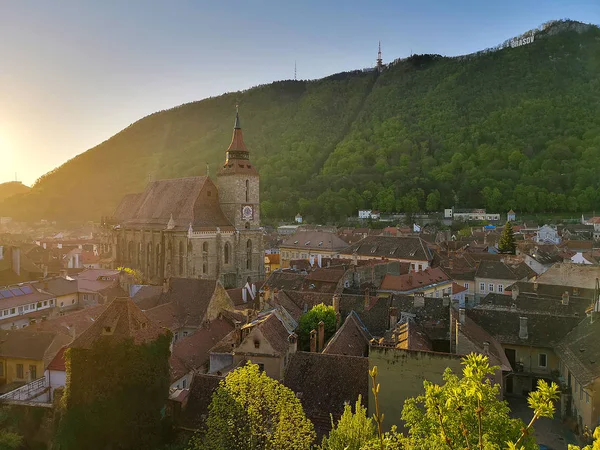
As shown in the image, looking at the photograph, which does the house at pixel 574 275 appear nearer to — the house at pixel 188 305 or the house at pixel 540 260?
the house at pixel 540 260

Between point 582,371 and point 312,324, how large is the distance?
15489 millimetres

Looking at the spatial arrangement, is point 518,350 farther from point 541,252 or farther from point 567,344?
point 541,252

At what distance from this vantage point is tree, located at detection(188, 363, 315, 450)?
17438 mm

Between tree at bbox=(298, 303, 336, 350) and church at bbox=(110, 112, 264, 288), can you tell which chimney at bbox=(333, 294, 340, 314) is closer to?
tree at bbox=(298, 303, 336, 350)

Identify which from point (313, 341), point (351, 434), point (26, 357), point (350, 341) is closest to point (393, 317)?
point (350, 341)

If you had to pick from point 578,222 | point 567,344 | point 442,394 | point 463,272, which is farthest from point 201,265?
point 578,222

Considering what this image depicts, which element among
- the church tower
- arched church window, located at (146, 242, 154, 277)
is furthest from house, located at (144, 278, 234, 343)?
arched church window, located at (146, 242, 154, 277)

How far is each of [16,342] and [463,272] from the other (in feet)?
156

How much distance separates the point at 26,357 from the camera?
2962 centimetres

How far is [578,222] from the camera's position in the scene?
13100cm

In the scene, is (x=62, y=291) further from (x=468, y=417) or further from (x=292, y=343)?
(x=468, y=417)

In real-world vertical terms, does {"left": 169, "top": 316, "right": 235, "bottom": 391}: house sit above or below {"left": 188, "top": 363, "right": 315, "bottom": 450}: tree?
below

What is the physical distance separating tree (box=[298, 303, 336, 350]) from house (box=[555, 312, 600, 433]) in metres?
13.8

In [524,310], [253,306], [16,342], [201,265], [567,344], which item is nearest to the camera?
[567,344]
